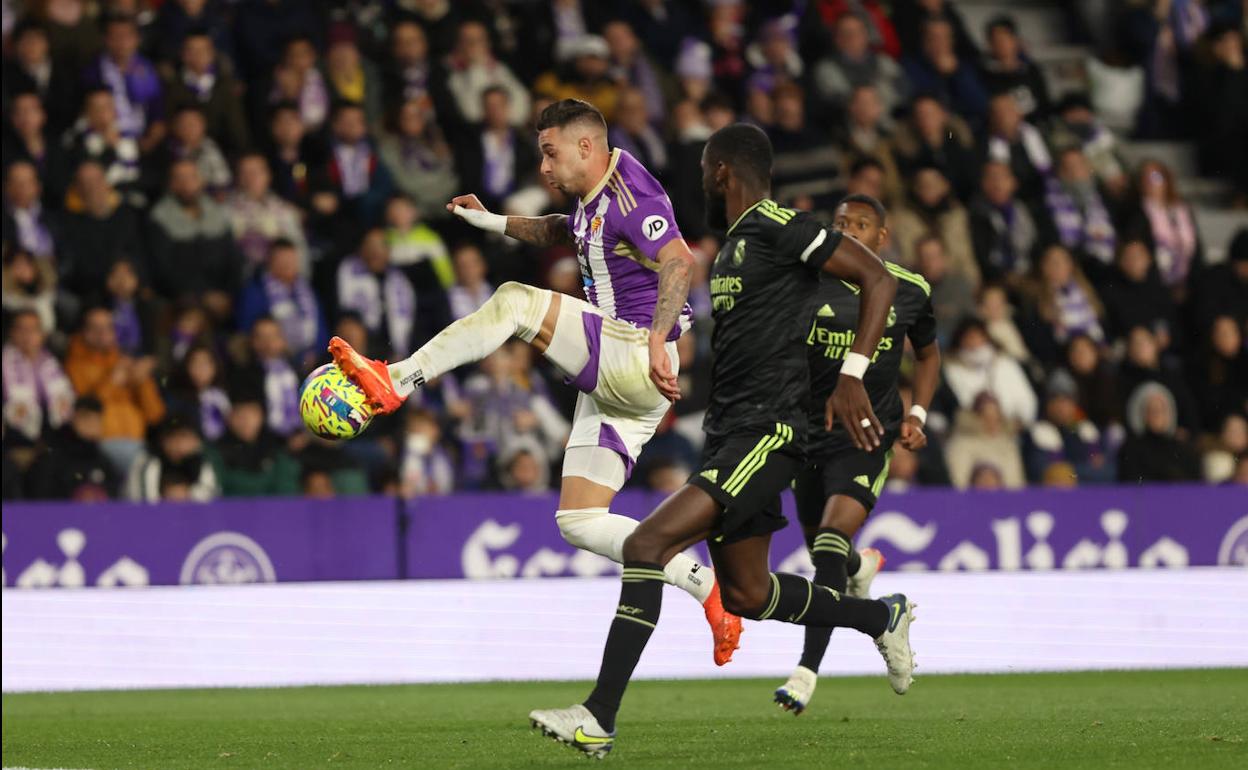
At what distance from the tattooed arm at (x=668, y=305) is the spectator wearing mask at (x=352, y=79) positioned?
27.4ft

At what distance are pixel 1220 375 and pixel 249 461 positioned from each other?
782 centimetres

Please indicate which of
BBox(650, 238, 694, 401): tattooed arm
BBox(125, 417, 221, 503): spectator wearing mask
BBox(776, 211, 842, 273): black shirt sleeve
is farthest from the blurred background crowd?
BBox(776, 211, 842, 273): black shirt sleeve

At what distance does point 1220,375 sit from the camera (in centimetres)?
1622

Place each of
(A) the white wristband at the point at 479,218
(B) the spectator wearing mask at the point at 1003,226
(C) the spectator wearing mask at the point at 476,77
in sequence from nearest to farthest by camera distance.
A: (A) the white wristband at the point at 479,218, (C) the spectator wearing mask at the point at 476,77, (B) the spectator wearing mask at the point at 1003,226

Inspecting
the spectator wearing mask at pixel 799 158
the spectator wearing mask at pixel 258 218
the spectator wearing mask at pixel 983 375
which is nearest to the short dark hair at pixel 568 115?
the spectator wearing mask at pixel 258 218

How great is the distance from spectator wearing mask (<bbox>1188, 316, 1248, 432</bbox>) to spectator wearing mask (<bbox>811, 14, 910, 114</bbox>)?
3290 millimetres

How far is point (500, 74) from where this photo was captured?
15.9m

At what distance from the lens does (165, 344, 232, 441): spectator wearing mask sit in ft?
44.1

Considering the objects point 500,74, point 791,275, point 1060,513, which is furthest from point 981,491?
point 791,275

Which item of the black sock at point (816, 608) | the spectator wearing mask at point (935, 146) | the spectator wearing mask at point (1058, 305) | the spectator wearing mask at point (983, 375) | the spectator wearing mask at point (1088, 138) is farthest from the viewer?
the spectator wearing mask at point (1088, 138)

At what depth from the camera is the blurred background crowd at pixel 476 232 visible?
13.6 meters

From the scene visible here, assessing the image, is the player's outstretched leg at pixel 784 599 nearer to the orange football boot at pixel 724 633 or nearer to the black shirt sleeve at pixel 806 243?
the orange football boot at pixel 724 633

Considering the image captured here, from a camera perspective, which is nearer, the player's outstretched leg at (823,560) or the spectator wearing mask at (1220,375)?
the player's outstretched leg at (823,560)

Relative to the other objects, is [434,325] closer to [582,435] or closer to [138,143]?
[138,143]
